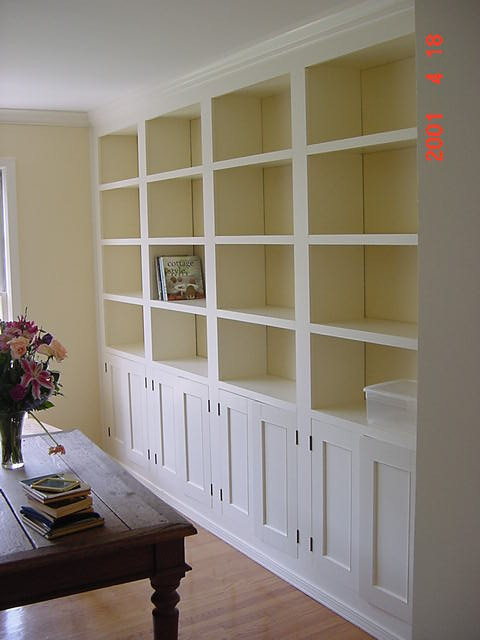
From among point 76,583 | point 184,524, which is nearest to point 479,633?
point 184,524

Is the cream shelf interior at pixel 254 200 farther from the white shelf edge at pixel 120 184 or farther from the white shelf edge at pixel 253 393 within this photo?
the white shelf edge at pixel 120 184

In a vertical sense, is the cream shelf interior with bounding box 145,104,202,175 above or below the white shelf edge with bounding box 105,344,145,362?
above

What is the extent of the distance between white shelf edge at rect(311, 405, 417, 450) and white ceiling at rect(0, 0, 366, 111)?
5.23ft

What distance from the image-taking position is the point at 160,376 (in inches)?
185

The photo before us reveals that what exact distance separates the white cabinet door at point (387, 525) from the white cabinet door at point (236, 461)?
2.84ft

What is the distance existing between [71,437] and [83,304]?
6.90 ft

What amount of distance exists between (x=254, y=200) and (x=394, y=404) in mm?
1549

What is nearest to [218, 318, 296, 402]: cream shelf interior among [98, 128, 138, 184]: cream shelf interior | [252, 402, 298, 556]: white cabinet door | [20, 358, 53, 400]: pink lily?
[252, 402, 298, 556]: white cabinet door

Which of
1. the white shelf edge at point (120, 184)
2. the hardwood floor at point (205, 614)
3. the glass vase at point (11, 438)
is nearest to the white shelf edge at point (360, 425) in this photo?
the hardwood floor at point (205, 614)

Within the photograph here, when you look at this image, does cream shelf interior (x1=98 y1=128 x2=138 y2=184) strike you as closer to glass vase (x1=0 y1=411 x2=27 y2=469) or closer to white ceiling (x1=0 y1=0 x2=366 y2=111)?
white ceiling (x1=0 y1=0 x2=366 y2=111)

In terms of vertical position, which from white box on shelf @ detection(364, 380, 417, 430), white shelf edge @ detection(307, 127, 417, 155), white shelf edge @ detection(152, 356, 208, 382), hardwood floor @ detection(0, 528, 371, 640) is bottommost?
hardwood floor @ detection(0, 528, 371, 640)

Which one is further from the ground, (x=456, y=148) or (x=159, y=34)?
(x=159, y=34)

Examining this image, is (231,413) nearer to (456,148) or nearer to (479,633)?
(479,633)

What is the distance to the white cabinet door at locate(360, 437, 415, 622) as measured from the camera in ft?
9.59
